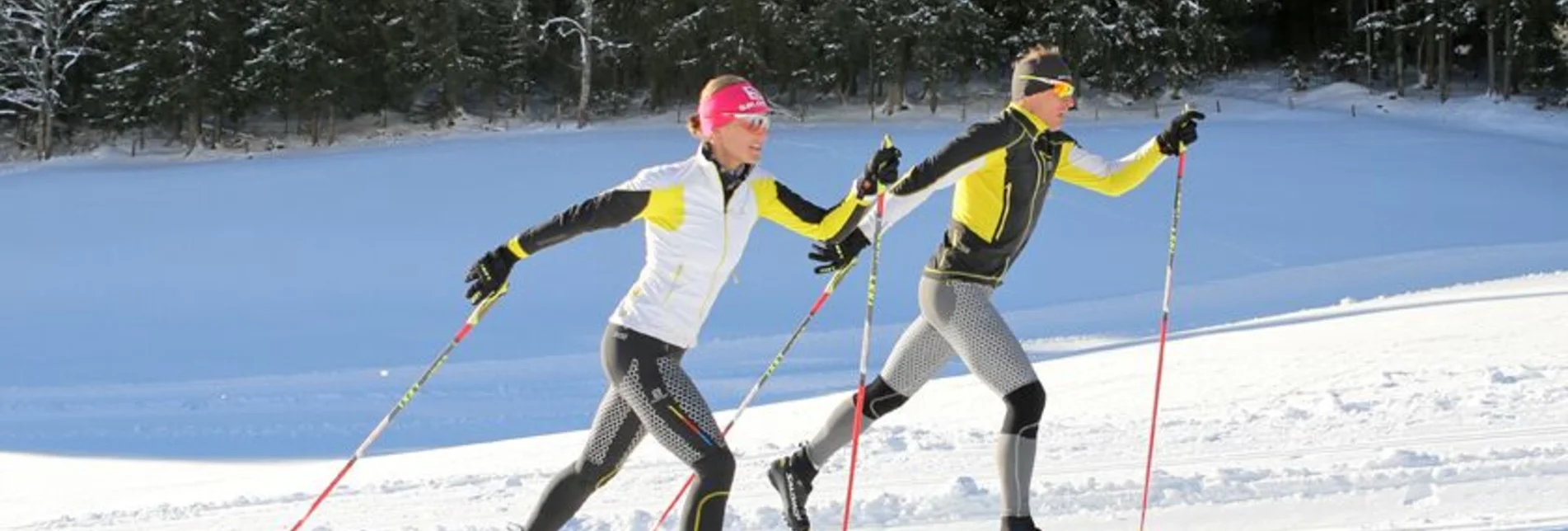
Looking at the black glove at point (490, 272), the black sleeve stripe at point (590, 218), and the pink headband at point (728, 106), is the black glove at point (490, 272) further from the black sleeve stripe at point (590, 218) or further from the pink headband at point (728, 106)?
the pink headband at point (728, 106)

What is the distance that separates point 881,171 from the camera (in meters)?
4.47

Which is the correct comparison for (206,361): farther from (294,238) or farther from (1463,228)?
(1463,228)

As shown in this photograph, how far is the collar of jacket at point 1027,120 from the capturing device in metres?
4.65

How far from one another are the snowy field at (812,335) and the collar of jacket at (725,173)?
0.43 metres

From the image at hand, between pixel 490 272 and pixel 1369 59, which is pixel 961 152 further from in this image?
pixel 1369 59

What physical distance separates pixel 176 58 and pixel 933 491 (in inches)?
1298

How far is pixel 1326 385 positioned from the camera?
26.2 ft

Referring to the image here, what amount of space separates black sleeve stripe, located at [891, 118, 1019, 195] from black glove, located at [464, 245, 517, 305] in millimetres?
1253

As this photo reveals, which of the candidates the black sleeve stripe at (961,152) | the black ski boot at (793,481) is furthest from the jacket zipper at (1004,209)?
the black ski boot at (793,481)

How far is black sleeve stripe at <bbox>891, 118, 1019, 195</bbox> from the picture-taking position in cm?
450

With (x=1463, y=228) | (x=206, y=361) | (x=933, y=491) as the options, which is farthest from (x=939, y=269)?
(x=1463, y=228)

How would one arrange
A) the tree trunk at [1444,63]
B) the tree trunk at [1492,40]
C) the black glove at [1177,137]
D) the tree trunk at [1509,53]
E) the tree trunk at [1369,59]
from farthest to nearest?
the tree trunk at [1369,59], the tree trunk at [1444,63], the tree trunk at [1492,40], the tree trunk at [1509,53], the black glove at [1177,137]

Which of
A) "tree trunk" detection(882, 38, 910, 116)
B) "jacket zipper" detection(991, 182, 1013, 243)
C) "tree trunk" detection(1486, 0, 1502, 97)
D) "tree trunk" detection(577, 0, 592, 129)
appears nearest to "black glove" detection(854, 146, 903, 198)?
"jacket zipper" detection(991, 182, 1013, 243)

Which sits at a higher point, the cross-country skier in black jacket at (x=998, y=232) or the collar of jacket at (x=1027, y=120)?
the collar of jacket at (x=1027, y=120)
